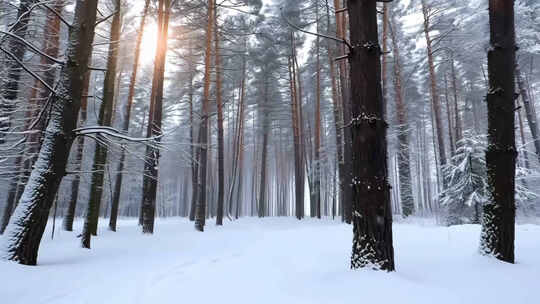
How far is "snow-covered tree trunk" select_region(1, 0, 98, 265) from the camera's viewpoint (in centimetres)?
379

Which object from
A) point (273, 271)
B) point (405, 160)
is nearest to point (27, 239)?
point (273, 271)

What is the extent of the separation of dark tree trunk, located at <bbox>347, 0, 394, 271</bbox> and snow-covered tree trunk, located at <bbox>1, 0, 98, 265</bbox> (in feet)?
12.7

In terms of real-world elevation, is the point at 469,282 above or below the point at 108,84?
below

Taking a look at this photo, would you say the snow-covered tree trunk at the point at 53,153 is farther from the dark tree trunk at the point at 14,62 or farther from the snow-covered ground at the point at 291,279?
the dark tree trunk at the point at 14,62

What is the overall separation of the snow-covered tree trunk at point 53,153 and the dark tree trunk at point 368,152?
386cm

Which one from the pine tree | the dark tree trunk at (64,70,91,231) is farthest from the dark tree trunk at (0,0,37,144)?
the pine tree

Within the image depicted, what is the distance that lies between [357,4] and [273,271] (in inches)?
126

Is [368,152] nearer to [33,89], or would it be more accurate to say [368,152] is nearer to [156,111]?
[156,111]

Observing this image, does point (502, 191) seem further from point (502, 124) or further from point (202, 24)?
point (202, 24)

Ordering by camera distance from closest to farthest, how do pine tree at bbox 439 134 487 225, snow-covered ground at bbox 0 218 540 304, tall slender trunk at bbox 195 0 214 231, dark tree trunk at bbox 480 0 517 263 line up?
1. snow-covered ground at bbox 0 218 540 304
2. dark tree trunk at bbox 480 0 517 263
3. pine tree at bbox 439 134 487 225
4. tall slender trunk at bbox 195 0 214 231

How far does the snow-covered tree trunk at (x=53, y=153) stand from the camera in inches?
149

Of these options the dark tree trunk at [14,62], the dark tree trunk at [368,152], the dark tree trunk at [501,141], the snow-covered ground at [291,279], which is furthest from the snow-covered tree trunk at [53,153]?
the dark tree trunk at [501,141]

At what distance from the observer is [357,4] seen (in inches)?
137

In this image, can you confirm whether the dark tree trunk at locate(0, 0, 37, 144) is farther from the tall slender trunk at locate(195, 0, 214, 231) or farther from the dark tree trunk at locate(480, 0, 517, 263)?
the dark tree trunk at locate(480, 0, 517, 263)
